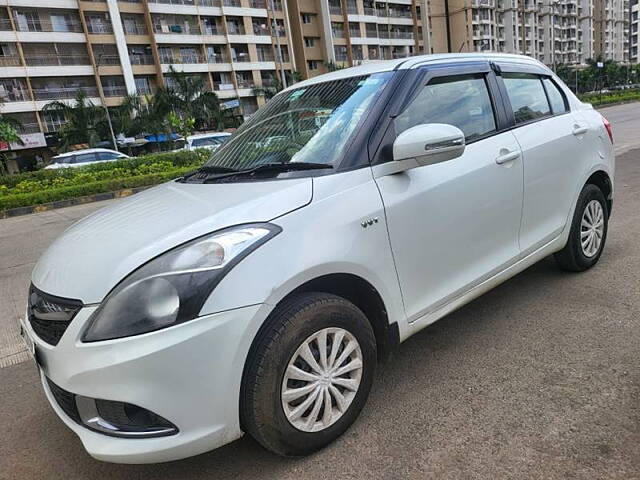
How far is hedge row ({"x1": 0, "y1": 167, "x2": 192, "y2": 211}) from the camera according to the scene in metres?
12.5

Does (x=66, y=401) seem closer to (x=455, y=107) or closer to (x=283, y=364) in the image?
(x=283, y=364)

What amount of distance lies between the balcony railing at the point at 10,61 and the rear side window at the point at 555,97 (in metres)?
43.4

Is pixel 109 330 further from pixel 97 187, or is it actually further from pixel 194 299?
pixel 97 187

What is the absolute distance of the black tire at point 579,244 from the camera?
3654 mm

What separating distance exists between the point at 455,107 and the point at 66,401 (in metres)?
2.46

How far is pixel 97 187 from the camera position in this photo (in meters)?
13.8

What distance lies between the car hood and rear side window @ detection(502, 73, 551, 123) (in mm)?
1795

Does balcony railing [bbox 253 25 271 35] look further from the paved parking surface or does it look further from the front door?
the front door

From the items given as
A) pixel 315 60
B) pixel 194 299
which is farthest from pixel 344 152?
pixel 315 60

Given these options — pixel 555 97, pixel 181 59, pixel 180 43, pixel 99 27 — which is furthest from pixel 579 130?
pixel 181 59

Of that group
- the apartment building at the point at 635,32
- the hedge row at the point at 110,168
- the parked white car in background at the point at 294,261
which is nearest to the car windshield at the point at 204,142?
the hedge row at the point at 110,168

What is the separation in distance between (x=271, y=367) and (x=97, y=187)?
13.3 metres

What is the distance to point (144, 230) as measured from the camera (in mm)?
2107

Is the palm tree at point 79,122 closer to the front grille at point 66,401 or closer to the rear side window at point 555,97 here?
the rear side window at point 555,97
